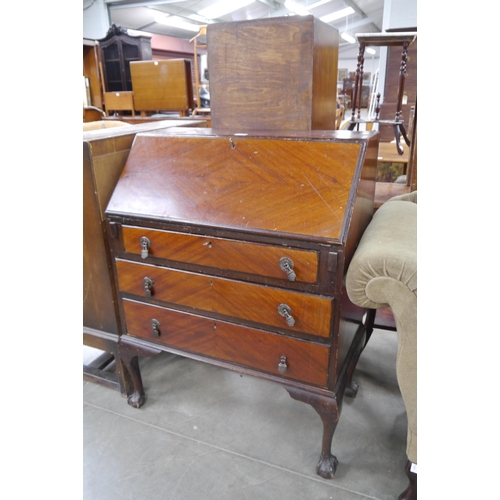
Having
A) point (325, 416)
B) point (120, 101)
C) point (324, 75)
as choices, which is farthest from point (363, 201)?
point (120, 101)

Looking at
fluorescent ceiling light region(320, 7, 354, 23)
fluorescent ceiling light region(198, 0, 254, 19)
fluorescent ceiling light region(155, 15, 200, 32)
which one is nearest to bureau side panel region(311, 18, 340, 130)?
fluorescent ceiling light region(198, 0, 254, 19)

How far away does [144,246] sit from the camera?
1412 millimetres

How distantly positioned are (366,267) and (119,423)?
126 centimetres

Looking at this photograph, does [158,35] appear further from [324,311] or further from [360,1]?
[324,311]

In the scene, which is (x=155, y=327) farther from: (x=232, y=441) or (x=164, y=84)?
(x=164, y=84)

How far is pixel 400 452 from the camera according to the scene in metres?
1.53

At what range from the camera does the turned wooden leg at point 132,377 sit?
167 centimetres

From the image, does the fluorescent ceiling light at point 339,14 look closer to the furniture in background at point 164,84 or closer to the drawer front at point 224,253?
the furniture in background at point 164,84

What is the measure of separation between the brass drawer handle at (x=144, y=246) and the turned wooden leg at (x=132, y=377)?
0.47 metres

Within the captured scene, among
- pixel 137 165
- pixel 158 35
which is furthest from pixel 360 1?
pixel 137 165

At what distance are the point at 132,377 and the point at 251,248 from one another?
3.02 ft

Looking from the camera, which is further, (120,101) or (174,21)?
(174,21)

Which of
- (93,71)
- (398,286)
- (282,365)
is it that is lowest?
(282,365)

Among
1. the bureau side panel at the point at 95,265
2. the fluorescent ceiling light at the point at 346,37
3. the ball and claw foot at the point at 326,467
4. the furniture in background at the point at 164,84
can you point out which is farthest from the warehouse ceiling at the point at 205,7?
the ball and claw foot at the point at 326,467
